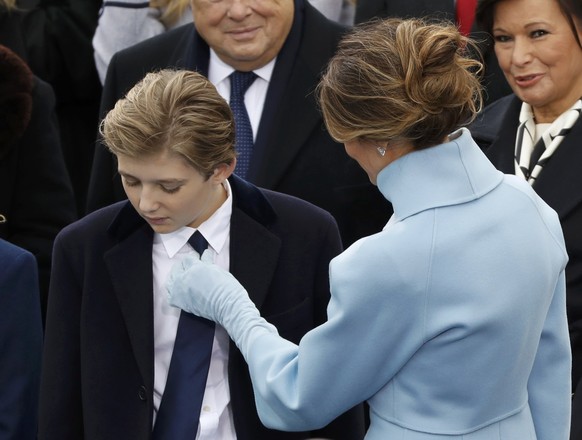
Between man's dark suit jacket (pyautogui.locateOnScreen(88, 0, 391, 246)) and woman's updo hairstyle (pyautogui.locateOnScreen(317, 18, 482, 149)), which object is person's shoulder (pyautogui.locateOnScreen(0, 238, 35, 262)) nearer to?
man's dark suit jacket (pyautogui.locateOnScreen(88, 0, 391, 246))

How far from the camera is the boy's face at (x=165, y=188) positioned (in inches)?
114

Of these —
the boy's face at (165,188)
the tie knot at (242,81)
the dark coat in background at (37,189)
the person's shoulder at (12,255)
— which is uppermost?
the boy's face at (165,188)

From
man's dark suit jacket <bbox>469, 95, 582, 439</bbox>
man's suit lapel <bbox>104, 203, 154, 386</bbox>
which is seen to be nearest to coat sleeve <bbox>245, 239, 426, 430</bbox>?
man's suit lapel <bbox>104, 203, 154, 386</bbox>

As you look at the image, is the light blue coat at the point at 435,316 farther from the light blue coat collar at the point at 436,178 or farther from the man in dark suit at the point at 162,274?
the man in dark suit at the point at 162,274

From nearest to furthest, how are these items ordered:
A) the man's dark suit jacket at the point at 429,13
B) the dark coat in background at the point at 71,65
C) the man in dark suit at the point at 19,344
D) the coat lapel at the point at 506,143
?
the man in dark suit at the point at 19,344
the coat lapel at the point at 506,143
the man's dark suit jacket at the point at 429,13
the dark coat in background at the point at 71,65

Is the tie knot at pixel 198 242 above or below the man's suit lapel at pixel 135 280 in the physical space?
above

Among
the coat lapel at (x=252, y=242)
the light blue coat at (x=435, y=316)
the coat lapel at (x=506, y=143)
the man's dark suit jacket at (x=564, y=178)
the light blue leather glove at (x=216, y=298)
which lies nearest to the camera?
the light blue coat at (x=435, y=316)

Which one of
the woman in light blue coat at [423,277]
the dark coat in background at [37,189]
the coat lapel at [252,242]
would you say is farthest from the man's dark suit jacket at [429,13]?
the woman in light blue coat at [423,277]

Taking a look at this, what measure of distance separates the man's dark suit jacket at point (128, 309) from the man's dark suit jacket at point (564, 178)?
32.2 inches

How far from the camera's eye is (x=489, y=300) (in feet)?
8.13

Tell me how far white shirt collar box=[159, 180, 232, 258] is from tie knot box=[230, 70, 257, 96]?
1.15 m

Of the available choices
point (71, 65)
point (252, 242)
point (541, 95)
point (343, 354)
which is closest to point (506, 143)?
point (541, 95)

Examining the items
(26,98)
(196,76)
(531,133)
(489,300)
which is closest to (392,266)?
(489,300)

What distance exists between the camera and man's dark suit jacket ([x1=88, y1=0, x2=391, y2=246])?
4.02m
